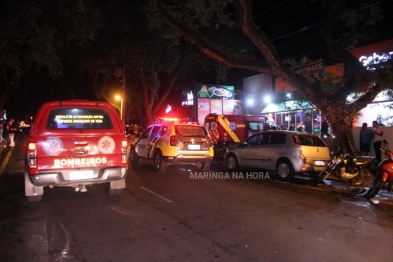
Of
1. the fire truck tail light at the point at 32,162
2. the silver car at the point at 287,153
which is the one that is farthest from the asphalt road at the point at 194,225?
the silver car at the point at 287,153

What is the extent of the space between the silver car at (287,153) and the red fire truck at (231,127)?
569cm

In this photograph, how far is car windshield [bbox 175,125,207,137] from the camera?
41.0 ft

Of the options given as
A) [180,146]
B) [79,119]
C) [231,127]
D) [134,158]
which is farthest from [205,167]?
[231,127]

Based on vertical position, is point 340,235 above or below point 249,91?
below

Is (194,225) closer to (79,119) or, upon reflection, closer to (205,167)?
(79,119)

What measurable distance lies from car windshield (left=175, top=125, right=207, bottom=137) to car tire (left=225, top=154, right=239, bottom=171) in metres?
1.75

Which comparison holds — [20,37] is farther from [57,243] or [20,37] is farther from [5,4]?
[57,243]

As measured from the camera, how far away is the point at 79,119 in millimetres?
7801

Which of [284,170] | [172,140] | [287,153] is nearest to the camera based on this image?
[287,153]

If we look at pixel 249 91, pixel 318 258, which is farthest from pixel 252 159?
pixel 249 91

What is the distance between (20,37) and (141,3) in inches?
277

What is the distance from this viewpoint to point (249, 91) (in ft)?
93.8

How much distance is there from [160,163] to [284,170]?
409 centimetres

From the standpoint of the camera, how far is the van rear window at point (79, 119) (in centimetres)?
755
